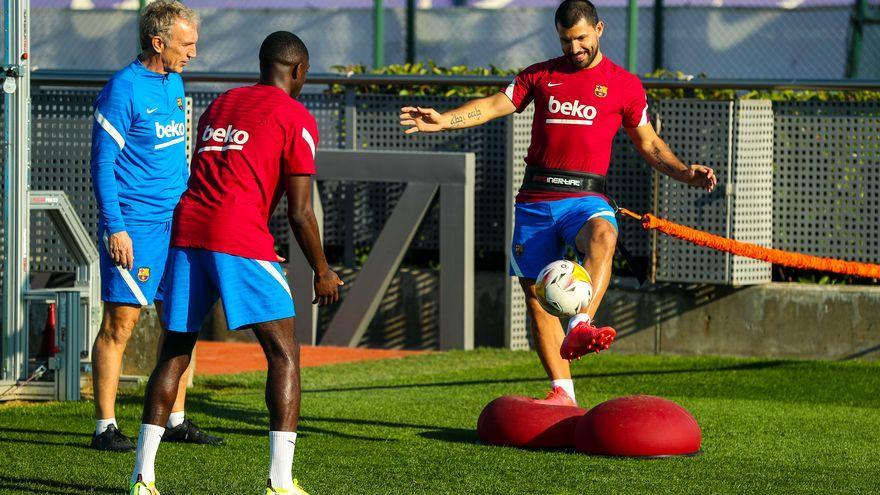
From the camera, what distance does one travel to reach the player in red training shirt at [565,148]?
8.06m

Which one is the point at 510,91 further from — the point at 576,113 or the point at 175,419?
the point at 175,419

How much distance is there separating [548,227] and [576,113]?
1.96ft

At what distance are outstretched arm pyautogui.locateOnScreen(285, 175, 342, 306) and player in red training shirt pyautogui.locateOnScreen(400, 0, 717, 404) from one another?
6.40 feet

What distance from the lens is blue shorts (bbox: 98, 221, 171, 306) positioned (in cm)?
763

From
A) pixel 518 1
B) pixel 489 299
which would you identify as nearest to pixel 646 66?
pixel 518 1

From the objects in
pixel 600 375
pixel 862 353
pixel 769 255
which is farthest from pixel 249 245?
pixel 862 353

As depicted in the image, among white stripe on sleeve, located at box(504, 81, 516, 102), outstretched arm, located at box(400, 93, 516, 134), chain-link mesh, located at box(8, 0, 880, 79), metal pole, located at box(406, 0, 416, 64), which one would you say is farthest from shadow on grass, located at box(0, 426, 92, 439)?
chain-link mesh, located at box(8, 0, 880, 79)

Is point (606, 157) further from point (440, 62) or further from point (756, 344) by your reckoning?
point (440, 62)

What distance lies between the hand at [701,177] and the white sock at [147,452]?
326 cm

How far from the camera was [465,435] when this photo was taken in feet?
26.5

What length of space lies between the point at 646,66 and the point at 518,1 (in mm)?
3017

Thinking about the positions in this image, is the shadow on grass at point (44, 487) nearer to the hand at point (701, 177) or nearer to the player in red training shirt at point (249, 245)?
the player in red training shirt at point (249, 245)

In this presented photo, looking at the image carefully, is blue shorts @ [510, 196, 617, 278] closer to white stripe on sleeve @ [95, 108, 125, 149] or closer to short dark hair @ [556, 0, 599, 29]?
short dark hair @ [556, 0, 599, 29]

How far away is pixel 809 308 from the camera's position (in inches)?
445
